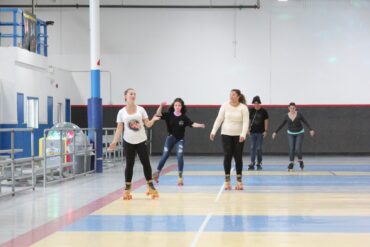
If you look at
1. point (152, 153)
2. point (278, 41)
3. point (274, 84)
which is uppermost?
point (278, 41)

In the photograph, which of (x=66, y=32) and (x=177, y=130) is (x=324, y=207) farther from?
(x=66, y=32)

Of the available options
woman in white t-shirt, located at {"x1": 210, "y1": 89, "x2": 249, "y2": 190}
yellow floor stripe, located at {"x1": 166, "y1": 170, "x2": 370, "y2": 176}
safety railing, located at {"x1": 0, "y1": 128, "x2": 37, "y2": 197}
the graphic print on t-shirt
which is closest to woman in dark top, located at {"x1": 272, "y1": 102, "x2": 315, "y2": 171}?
yellow floor stripe, located at {"x1": 166, "y1": 170, "x2": 370, "y2": 176}

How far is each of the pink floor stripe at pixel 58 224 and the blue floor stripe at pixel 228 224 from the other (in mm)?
229

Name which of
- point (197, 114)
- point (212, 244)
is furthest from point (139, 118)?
point (197, 114)

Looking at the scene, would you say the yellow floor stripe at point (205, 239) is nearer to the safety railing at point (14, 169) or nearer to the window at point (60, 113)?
the safety railing at point (14, 169)

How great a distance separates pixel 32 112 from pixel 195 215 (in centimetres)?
1503

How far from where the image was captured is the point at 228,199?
41.2ft

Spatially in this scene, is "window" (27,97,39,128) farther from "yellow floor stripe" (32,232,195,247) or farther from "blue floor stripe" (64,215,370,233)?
"yellow floor stripe" (32,232,195,247)

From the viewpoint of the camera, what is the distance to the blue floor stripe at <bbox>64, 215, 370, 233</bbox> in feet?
29.7

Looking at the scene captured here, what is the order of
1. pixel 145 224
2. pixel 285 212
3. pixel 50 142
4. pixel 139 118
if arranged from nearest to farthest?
pixel 145 224
pixel 285 212
pixel 139 118
pixel 50 142

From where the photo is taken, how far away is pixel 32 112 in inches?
955

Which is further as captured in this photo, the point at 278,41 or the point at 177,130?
the point at 278,41

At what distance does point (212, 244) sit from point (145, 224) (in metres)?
1.81

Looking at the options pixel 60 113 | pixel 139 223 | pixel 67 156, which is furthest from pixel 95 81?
pixel 139 223
